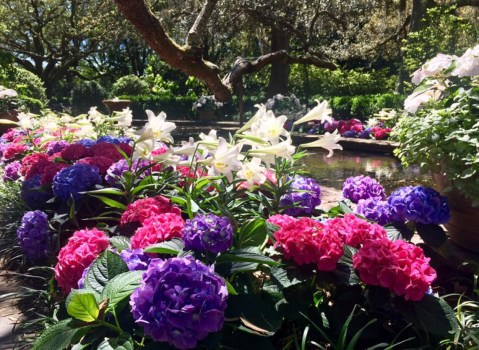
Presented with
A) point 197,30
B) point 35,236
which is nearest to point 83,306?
point 35,236

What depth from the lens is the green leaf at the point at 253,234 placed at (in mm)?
1782

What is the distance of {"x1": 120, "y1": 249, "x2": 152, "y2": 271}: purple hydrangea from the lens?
1.58m

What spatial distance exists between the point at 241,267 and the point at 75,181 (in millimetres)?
1402

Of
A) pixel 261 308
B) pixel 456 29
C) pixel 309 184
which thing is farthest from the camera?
pixel 456 29

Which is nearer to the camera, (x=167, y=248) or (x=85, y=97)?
(x=167, y=248)

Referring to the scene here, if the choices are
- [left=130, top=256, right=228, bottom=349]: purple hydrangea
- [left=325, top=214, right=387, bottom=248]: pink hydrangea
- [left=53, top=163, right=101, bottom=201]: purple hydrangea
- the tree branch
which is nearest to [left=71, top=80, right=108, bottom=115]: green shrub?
the tree branch

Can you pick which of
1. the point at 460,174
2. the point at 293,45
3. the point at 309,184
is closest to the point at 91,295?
the point at 309,184

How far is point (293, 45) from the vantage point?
→ 2555cm

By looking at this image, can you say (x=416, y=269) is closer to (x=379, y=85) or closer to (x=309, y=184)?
(x=309, y=184)

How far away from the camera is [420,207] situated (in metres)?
2.12

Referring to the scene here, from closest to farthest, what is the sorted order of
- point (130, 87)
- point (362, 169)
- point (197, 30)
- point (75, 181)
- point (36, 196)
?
point (75, 181) < point (36, 196) < point (197, 30) < point (362, 169) < point (130, 87)

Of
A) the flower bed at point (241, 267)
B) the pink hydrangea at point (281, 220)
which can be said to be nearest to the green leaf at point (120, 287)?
the flower bed at point (241, 267)

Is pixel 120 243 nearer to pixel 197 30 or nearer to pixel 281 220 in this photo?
pixel 281 220

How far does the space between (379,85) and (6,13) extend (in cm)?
1763
